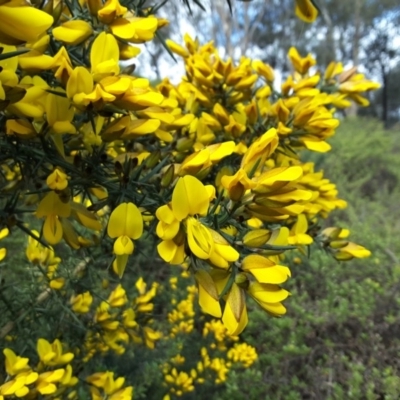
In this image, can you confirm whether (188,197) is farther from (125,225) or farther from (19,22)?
(19,22)

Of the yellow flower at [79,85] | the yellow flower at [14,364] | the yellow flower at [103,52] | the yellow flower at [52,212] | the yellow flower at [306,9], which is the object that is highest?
the yellow flower at [306,9]

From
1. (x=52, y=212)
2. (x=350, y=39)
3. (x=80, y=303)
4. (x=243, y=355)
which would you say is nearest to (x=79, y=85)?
(x=52, y=212)

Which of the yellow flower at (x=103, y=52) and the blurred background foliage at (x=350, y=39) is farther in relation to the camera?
the blurred background foliage at (x=350, y=39)

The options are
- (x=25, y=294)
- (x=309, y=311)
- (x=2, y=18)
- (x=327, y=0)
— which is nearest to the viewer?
(x=2, y=18)

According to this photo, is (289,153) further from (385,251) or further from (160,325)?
(385,251)

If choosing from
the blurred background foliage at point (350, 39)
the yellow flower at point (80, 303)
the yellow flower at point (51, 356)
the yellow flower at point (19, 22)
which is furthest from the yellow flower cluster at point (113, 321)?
the blurred background foliage at point (350, 39)

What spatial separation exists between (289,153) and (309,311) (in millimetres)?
1371

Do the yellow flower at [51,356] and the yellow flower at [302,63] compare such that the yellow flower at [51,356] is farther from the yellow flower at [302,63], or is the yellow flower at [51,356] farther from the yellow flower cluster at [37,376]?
the yellow flower at [302,63]

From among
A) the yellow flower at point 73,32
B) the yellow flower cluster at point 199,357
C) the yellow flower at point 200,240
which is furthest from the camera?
the yellow flower cluster at point 199,357

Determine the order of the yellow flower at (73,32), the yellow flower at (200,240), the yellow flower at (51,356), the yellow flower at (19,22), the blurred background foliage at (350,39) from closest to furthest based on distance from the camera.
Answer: the yellow flower at (19,22) < the yellow flower at (200,240) < the yellow flower at (73,32) < the yellow flower at (51,356) < the blurred background foliage at (350,39)

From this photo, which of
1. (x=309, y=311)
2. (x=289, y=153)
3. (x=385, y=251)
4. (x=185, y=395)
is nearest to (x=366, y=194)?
(x=385, y=251)

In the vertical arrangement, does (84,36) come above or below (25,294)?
above

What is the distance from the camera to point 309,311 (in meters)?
2.08

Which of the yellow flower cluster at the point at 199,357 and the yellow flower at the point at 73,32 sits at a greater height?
the yellow flower at the point at 73,32
